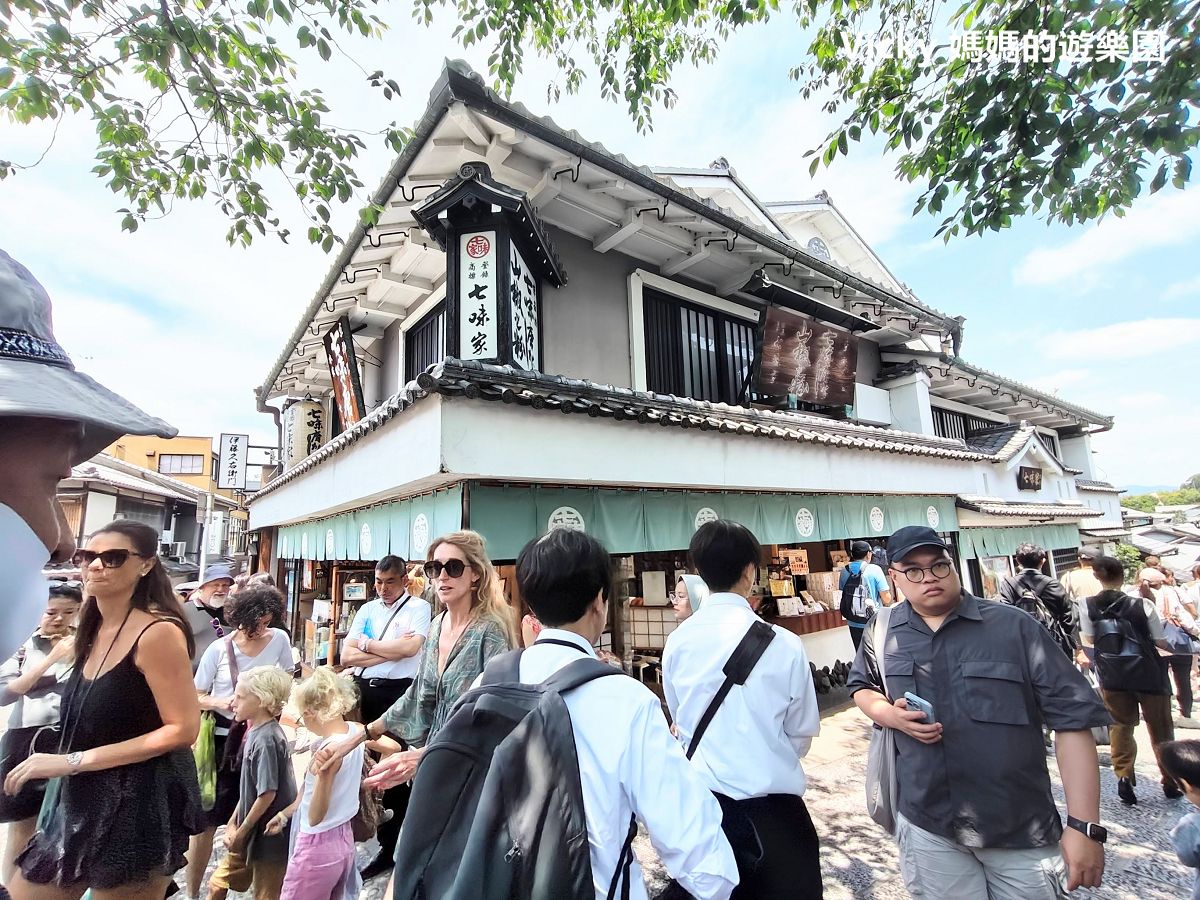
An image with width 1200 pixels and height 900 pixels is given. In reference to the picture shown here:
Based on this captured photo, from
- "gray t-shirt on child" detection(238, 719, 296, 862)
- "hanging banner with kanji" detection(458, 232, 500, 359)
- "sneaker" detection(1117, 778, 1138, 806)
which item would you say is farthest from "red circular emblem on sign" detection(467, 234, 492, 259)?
"sneaker" detection(1117, 778, 1138, 806)

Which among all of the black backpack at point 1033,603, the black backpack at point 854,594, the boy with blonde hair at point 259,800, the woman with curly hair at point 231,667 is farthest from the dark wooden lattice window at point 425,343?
the black backpack at point 1033,603

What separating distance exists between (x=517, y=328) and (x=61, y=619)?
4.70 m

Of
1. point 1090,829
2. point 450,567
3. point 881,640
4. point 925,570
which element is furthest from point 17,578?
point 1090,829

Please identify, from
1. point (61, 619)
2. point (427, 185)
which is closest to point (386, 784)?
point (61, 619)

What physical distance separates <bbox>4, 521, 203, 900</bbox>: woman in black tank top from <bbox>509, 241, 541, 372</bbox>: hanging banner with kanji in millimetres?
3504

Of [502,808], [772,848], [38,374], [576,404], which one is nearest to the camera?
[38,374]

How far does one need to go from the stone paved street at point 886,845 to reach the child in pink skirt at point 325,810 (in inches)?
49.3

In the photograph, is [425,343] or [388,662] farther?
[425,343]

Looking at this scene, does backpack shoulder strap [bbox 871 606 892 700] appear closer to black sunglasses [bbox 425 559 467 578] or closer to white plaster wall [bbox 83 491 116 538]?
black sunglasses [bbox 425 559 467 578]

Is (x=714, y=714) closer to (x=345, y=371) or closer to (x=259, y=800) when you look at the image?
(x=259, y=800)

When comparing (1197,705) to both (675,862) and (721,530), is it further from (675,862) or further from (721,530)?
(675,862)

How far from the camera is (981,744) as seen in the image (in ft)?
8.16

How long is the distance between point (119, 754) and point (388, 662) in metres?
2.36

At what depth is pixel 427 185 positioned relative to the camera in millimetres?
5867
